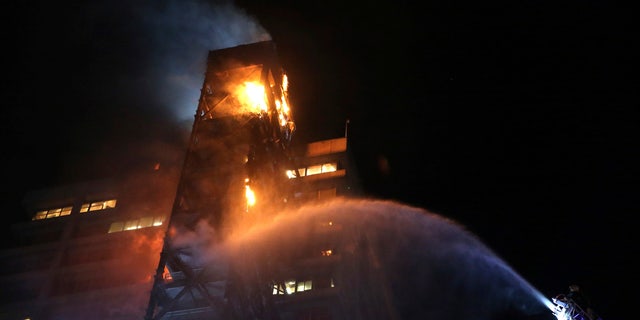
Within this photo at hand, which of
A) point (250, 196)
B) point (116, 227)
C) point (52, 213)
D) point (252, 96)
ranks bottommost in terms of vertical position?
point (250, 196)

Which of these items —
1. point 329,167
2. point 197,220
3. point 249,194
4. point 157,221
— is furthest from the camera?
point 157,221

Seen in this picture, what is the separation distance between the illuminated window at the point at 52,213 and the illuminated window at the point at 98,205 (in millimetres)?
1562

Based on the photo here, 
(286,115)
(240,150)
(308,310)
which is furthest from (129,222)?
(240,150)

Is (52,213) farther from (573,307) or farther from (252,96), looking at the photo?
(573,307)

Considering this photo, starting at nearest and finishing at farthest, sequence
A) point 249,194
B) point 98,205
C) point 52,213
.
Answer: point 249,194 < point 98,205 < point 52,213

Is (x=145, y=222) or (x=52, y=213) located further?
(x=52, y=213)

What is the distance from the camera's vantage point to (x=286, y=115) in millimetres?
19969

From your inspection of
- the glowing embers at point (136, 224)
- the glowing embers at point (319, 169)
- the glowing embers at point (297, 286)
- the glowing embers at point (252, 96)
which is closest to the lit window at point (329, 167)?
the glowing embers at point (319, 169)

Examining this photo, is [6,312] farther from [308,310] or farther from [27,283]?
[308,310]

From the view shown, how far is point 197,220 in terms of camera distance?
1469 centimetres

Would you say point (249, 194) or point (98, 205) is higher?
point (98, 205)

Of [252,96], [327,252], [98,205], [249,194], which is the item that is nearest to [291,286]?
[327,252]

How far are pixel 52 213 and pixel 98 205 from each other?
5103 mm

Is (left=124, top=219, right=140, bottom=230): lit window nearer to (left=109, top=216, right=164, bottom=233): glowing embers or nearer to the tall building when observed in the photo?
(left=109, top=216, right=164, bottom=233): glowing embers
